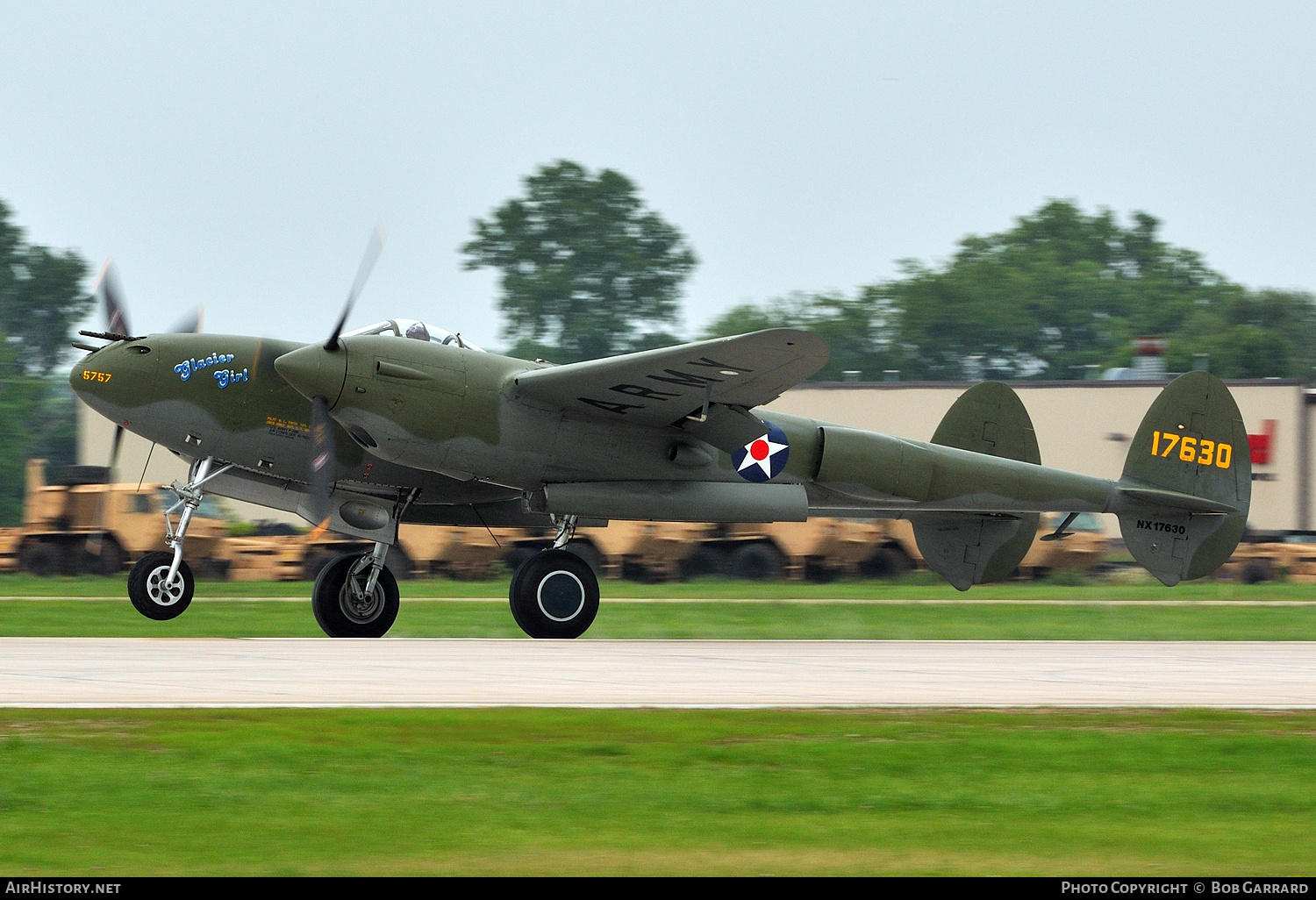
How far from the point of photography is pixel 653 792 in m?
8.95

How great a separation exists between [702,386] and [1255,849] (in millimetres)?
11048

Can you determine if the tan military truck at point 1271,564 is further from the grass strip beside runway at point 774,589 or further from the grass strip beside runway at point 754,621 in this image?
the grass strip beside runway at point 754,621

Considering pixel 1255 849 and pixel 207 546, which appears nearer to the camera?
pixel 1255 849

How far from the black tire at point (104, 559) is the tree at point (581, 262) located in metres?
43.3

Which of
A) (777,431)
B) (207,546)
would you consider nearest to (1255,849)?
(777,431)

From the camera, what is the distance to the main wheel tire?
18875 millimetres

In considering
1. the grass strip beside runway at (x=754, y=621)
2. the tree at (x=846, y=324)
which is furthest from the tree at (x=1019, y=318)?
the grass strip beside runway at (x=754, y=621)

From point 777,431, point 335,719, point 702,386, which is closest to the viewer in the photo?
point 335,719

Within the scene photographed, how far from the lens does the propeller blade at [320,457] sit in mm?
17953

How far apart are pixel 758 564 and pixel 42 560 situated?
697 inches

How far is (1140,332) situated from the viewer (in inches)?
4028

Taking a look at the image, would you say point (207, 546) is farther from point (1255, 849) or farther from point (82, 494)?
point (1255, 849)

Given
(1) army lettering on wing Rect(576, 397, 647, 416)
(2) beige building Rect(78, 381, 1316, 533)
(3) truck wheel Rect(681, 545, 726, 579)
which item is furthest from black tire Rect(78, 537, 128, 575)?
(1) army lettering on wing Rect(576, 397, 647, 416)

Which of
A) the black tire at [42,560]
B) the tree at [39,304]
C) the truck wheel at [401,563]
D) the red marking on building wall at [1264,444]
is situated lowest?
the black tire at [42,560]
